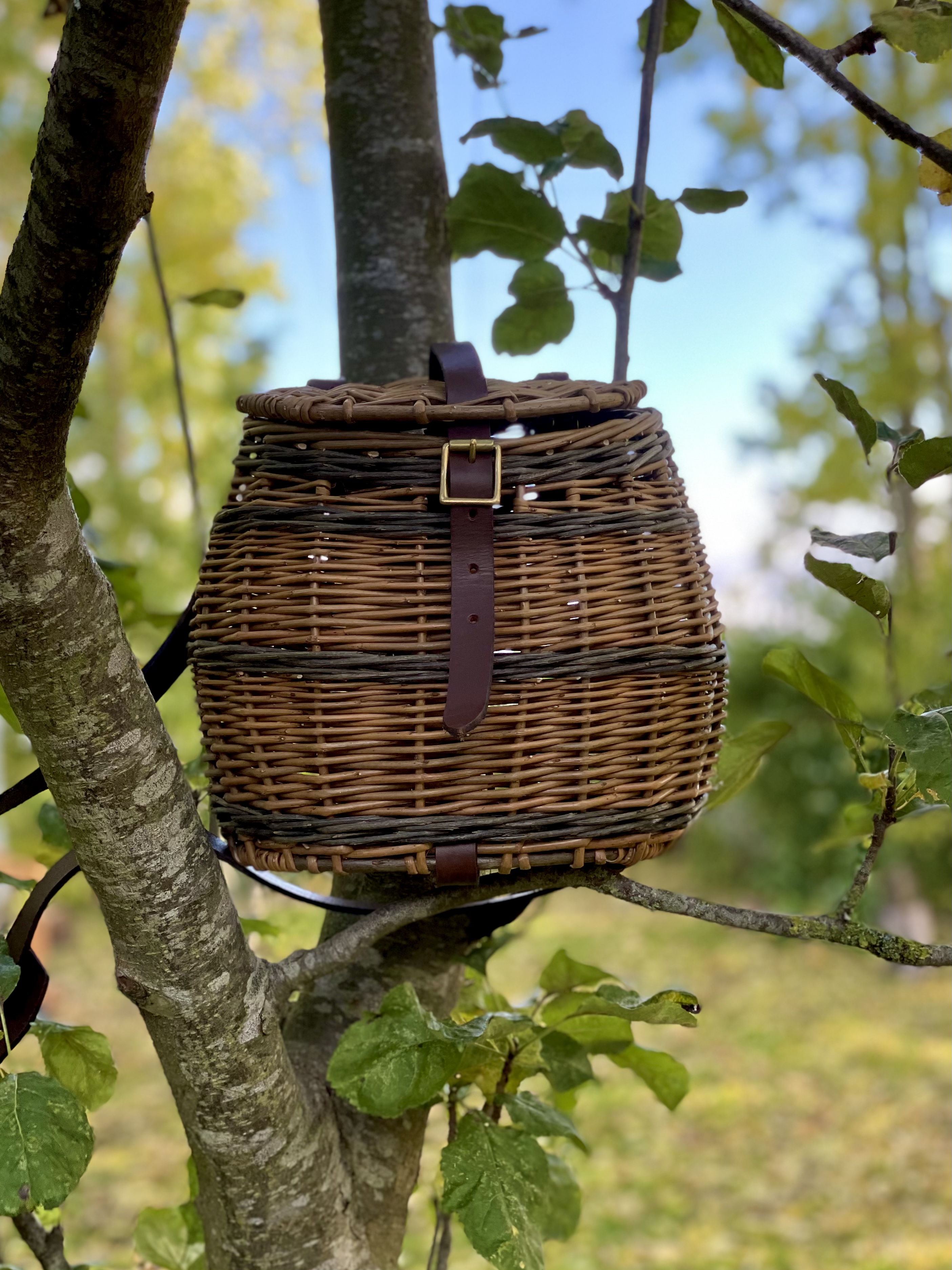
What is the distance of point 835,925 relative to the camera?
2.46ft

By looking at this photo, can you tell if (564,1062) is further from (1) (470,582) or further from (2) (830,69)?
(2) (830,69)

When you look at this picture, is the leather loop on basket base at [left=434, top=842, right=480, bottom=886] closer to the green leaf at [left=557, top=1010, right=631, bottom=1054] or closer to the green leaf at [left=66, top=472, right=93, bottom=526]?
the green leaf at [left=557, top=1010, right=631, bottom=1054]

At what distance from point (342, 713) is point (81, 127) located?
357 millimetres

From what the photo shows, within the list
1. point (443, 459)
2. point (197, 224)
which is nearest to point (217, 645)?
point (443, 459)

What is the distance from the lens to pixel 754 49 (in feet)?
2.99

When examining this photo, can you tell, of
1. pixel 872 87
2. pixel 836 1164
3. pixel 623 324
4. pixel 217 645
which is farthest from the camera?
pixel 872 87

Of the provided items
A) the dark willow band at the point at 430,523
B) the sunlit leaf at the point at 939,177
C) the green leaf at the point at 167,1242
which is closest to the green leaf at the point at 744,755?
the dark willow band at the point at 430,523

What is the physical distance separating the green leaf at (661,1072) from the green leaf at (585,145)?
812mm

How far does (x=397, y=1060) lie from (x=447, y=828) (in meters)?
0.19

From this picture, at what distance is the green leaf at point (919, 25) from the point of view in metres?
0.67

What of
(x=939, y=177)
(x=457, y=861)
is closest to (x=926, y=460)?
(x=939, y=177)

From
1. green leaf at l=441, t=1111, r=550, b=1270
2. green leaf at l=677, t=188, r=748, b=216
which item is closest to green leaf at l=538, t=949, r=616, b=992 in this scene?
green leaf at l=441, t=1111, r=550, b=1270

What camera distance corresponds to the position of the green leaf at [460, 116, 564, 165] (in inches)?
38.2

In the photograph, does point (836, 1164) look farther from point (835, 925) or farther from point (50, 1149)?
point (50, 1149)
